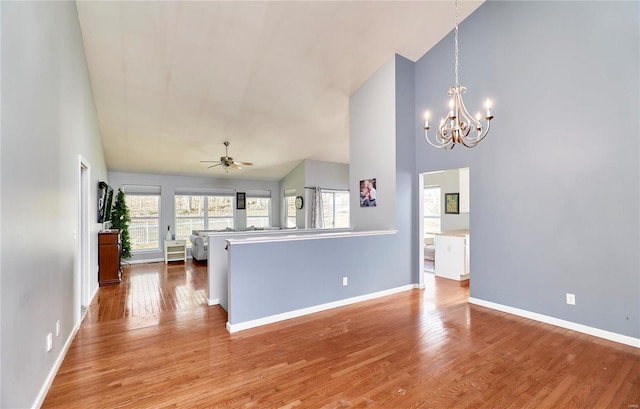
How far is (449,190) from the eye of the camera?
7.25 m

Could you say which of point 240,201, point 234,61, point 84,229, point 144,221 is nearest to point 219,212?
point 240,201

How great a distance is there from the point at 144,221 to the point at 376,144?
21.3 feet

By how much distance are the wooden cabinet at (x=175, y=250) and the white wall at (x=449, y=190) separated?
6.56 meters

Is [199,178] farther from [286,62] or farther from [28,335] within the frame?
[28,335]

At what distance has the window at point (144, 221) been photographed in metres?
7.46

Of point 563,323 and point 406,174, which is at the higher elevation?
point 406,174

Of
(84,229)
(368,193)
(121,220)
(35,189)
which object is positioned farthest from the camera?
(121,220)

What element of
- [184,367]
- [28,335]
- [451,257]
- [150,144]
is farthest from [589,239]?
[150,144]

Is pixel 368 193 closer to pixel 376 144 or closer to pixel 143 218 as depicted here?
pixel 376 144

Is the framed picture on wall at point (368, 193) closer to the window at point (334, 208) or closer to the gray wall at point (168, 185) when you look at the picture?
the window at point (334, 208)

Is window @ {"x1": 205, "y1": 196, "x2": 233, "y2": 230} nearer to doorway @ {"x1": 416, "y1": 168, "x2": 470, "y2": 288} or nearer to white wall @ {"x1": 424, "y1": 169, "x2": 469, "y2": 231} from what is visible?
doorway @ {"x1": 416, "y1": 168, "x2": 470, "y2": 288}

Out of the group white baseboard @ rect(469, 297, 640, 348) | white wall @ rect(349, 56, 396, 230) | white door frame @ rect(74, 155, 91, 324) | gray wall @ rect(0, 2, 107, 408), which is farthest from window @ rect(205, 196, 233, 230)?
white baseboard @ rect(469, 297, 640, 348)

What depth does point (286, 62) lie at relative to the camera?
4.07m

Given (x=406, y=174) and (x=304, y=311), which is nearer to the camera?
(x=304, y=311)
